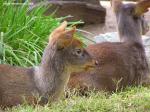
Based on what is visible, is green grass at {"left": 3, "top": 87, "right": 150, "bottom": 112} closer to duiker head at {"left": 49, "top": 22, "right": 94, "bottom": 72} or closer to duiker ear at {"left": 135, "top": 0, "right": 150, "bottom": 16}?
duiker head at {"left": 49, "top": 22, "right": 94, "bottom": 72}

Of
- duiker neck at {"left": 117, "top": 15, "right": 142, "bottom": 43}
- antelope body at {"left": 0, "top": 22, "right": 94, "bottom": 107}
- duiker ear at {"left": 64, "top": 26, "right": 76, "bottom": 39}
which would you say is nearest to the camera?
duiker ear at {"left": 64, "top": 26, "right": 76, "bottom": 39}

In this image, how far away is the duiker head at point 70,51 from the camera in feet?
20.7

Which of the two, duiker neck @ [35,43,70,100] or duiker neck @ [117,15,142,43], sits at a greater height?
duiker neck @ [117,15,142,43]

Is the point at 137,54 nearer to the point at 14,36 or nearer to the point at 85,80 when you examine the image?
the point at 85,80

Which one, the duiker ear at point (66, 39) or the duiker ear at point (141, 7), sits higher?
the duiker ear at point (141, 7)

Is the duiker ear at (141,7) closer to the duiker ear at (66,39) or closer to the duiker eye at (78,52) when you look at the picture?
the duiker eye at (78,52)

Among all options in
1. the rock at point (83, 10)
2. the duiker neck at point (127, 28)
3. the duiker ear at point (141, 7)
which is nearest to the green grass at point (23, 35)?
the duiker neck at point (127, 28)

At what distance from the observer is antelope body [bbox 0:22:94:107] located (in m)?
6.37

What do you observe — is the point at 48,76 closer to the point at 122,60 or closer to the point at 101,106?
the point at 101,106

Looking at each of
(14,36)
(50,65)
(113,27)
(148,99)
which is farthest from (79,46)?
(113,27)

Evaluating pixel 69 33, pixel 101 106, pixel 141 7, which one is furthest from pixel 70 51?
pixel 141 7

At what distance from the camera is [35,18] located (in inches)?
363

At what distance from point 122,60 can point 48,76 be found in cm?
148

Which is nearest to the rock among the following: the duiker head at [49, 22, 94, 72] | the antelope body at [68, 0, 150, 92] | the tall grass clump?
the tall grass clump
